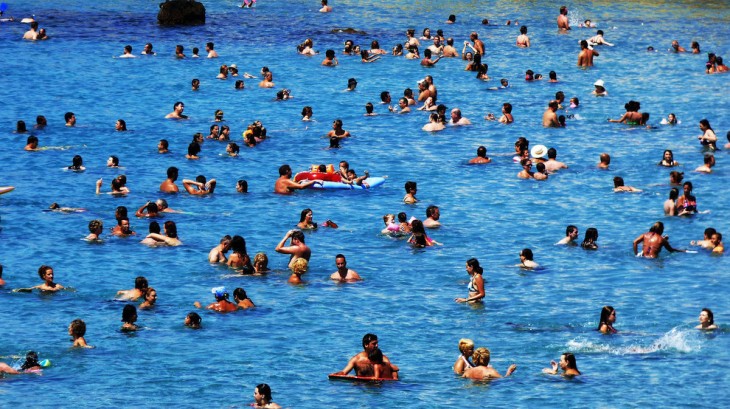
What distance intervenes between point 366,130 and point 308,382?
24.7 metres

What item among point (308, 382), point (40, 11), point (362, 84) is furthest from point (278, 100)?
point (308, 382)

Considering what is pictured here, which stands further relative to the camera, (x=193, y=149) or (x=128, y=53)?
(x=128, y=53)

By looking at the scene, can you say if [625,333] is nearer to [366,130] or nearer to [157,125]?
[366,130]

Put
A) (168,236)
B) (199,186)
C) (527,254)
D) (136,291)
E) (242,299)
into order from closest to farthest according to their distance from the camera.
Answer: (242,299) < (136,291) < (527,254) < (168,236) < (199,186)

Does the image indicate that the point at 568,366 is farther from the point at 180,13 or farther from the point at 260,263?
the point at 180,13

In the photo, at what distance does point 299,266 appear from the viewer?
115ft

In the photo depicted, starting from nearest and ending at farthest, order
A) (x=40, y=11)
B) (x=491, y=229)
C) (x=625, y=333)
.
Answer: (x=625, y=333), (x=491, y=229), (x=40, y=11)

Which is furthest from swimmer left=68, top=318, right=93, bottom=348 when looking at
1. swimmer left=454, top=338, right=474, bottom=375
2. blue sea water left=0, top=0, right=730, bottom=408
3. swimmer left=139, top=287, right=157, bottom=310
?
swimmer left=454, top=338, right=474, bottom=375

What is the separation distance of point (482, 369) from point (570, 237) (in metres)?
10.3

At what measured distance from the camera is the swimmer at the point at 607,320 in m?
31.0

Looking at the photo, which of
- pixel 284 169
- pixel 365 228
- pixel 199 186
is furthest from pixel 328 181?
pixel 365 228

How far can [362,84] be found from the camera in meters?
60.3

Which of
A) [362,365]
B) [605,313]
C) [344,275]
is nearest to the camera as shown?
[362,365]

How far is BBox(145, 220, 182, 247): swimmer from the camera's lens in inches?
1484
